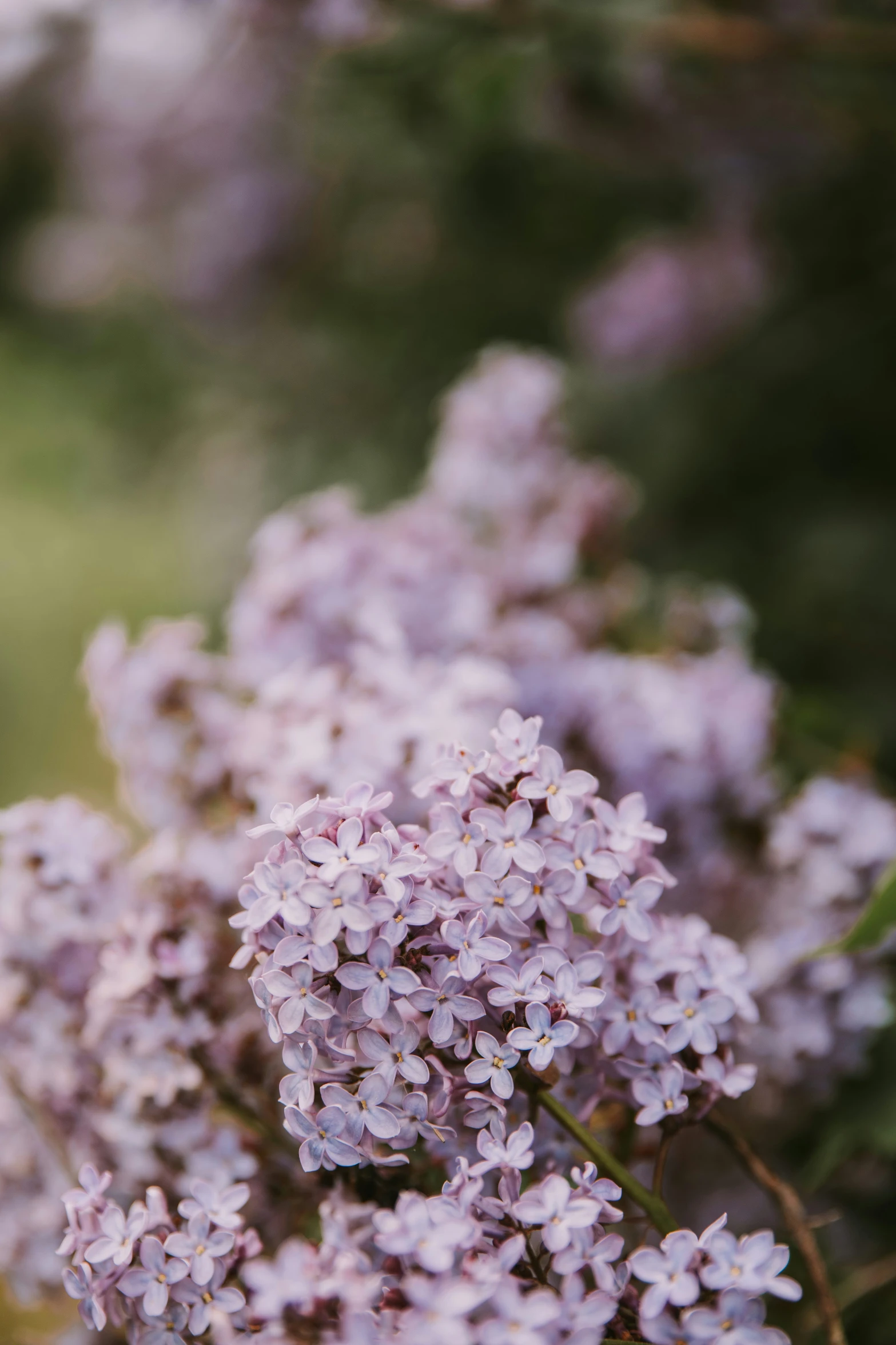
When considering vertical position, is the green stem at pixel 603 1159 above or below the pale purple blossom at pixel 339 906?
below

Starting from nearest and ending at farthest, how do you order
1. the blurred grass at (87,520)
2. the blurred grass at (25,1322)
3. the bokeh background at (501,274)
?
the blurred grass at (25,1322), the bokeh background at (501,274), the blurred grass at (87,520)

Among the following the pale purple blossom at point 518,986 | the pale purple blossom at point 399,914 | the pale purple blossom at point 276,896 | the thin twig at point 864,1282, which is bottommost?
the thin twig at point 864,1282

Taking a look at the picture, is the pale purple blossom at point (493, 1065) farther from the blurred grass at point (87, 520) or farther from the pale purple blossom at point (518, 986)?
the blurred grass at point (87, 520)

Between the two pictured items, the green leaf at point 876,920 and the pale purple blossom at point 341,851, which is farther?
the green leaf at point 876,920

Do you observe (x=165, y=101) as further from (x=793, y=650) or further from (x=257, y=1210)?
(x=257, y=1210)

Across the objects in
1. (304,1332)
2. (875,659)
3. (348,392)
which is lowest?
(304,1332)

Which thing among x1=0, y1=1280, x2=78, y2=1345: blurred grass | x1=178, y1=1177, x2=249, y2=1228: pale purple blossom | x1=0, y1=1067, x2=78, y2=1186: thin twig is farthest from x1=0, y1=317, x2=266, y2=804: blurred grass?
x1=178, y1=1177, x2=249, y2=1228: pale purple blossom

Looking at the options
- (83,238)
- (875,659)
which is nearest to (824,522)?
(875,659)

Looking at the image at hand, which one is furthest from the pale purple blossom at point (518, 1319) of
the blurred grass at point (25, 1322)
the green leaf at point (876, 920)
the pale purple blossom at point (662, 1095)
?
the blurred grass at point (25, 1322)
